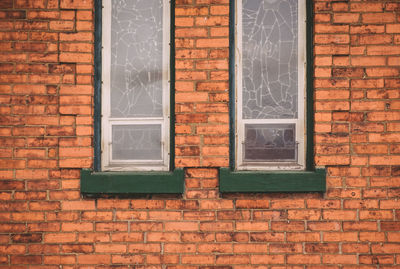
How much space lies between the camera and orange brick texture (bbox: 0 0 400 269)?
101 inches

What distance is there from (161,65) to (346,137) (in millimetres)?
1687

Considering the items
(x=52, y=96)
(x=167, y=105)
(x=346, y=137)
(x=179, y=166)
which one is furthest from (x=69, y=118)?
(x=346, y=137)

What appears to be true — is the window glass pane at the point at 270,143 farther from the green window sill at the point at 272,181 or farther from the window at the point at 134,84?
the window at the point at 134,84

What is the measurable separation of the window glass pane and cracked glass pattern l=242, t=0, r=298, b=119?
3.8 inches

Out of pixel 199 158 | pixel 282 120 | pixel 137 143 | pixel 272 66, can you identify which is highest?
pixel 272 66

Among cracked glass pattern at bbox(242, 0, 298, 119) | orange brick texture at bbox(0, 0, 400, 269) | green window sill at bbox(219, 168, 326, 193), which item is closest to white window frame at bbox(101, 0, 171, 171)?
orange brick texture at bbox(0, 0, 400, 269)

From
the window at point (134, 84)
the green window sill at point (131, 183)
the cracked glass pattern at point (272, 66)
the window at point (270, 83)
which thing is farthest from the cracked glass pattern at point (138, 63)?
the cracked glass pattern at point (272, 66)

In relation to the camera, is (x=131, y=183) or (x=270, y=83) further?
(x=270, y=83)

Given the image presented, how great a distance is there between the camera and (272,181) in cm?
255

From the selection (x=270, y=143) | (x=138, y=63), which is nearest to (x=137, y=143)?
(x=138, y=63)

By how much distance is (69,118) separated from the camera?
2.61m

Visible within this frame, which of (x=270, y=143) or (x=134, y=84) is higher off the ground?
(x=134, y=84)

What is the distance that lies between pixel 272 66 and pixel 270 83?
151 mm

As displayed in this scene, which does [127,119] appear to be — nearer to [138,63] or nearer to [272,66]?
[138,63]
